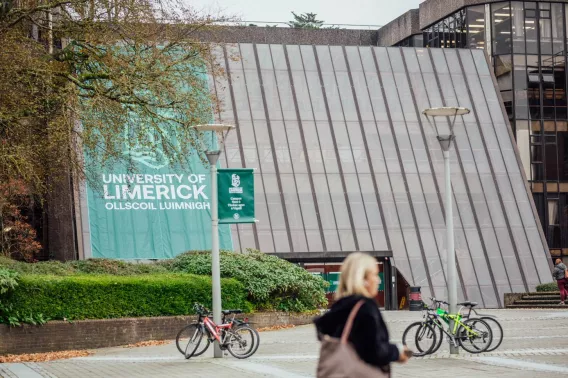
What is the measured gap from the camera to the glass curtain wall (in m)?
49.1

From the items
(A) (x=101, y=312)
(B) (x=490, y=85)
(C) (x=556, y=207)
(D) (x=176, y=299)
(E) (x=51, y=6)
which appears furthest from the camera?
(C) (x=556, y=207)

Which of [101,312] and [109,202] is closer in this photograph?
[101,312]

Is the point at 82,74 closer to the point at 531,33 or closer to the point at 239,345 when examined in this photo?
the point at 239,345

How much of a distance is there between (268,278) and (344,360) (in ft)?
64.4

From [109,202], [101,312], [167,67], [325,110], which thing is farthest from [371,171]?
[167,67]

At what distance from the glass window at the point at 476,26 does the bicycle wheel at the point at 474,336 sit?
34.7m

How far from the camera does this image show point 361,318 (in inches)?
248

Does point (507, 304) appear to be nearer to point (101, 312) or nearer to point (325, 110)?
point (325, 110)

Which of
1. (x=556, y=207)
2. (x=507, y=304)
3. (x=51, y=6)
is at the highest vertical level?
(x=51, y=6)

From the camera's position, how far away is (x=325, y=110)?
131 ft

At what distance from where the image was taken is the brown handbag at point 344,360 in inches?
249

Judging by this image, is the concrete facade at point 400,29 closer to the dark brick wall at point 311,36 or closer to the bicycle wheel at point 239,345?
the dark brick wall at point 311,36

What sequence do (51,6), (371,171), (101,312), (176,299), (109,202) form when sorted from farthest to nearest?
(371,171) < (109,202) < (176,299) < (101,312) < (51,6)

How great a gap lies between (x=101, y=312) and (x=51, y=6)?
7.99 metres
